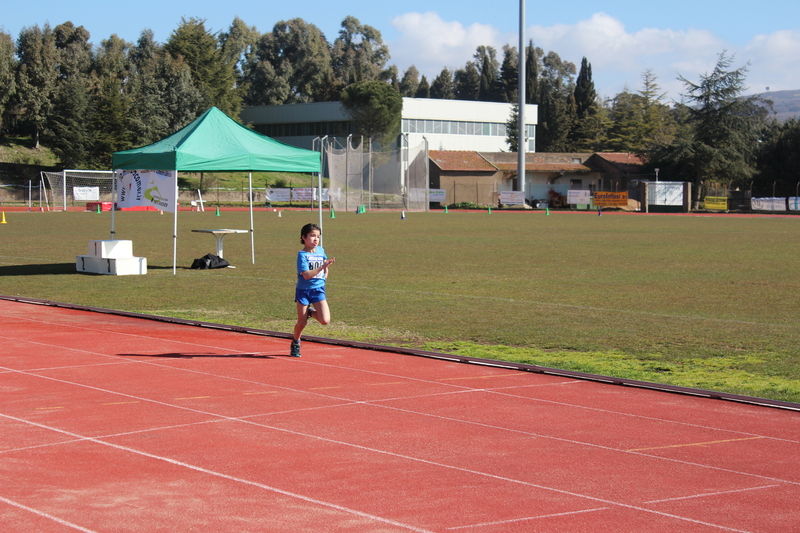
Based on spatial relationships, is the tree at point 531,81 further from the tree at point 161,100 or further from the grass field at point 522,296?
the grass field at point 522,296

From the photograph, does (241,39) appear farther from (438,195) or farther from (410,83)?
(438,195)

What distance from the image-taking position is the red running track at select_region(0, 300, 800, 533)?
488 centimetres

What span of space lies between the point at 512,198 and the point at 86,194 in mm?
36207

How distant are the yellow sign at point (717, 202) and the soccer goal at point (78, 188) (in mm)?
52729

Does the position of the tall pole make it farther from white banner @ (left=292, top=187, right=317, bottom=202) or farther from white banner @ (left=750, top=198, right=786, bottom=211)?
white banner @ (left=750, top=198, right=786, bottom=211)

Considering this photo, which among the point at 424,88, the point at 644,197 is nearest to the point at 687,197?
the point at 644,197

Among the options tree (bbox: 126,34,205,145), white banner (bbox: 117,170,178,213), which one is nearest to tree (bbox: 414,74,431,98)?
tree (bbox: 126,34,205,145)

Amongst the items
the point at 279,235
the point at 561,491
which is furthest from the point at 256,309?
the point at 279,235

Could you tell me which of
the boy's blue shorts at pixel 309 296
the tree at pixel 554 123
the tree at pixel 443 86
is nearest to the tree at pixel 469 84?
the tree at pixel 443 86

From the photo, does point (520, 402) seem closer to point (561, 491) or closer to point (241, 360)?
point (561, 491)

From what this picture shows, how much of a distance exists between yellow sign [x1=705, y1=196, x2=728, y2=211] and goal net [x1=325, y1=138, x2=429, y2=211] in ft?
101

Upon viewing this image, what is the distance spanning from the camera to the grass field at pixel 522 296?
1050 centimetres

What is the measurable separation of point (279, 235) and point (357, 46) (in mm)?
134506

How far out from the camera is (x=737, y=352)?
1061cm
